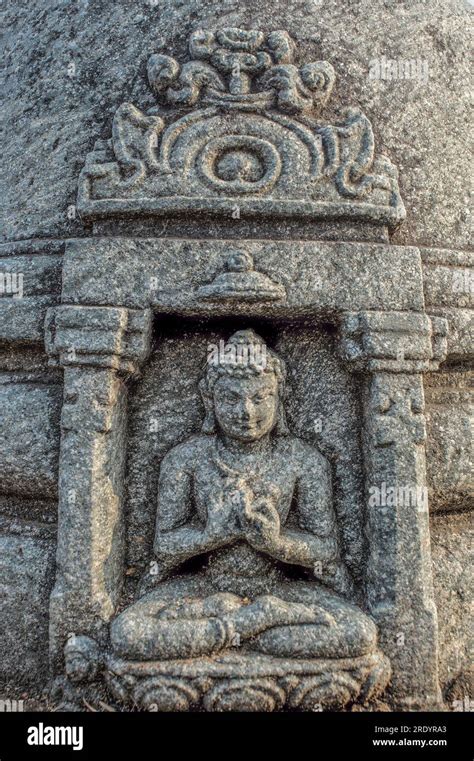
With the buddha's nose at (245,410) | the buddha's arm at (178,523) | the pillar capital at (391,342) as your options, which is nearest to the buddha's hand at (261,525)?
the buddha's arm at (178,523)

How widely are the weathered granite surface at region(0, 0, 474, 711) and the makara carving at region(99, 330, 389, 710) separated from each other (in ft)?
0.04

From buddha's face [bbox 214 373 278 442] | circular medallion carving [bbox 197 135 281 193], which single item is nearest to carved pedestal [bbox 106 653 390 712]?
buddha's face [bbox 214 373 278 442]

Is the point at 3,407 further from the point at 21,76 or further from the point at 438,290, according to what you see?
the point at 438,290

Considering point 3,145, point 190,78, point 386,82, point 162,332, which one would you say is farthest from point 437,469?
point 3,145

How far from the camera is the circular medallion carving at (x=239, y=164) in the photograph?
3.02 meters

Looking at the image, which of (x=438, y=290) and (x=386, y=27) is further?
(x=386, y=27)

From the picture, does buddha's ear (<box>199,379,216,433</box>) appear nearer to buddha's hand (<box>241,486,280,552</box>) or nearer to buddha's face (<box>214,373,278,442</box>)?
buddha's face (<box>214,373,278,442</box>)

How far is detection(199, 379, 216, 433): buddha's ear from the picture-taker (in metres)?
3.05

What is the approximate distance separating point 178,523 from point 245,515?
0.39 m

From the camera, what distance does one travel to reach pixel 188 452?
302 cm

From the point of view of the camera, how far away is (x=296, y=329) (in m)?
3.20

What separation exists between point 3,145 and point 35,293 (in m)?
1.19

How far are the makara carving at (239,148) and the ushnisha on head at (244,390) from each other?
788 millimetres

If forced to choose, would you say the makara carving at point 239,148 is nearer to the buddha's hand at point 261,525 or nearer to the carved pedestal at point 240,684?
the buddha's hand at point 261,525
